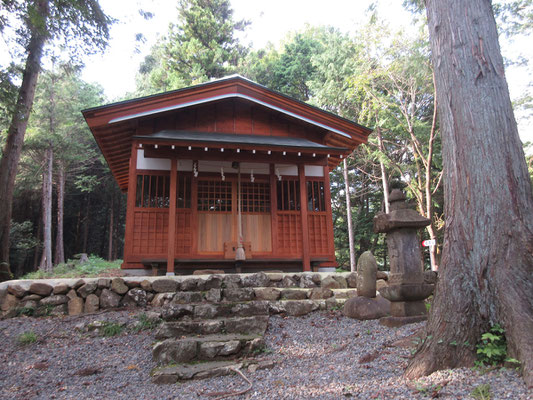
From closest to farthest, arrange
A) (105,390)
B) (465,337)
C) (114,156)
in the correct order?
(465,337) < (105,390) < (114,156)

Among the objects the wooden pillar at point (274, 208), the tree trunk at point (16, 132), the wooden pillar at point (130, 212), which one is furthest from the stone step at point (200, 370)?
the tree trunk at point (16, 132)

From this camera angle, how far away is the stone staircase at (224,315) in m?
4.10

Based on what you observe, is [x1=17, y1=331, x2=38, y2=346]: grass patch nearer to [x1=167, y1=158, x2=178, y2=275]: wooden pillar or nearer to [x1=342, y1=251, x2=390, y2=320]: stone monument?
[x1=167, y1=158, x2=178, y2=275]: wooden pillar

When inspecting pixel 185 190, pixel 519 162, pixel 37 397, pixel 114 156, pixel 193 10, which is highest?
pixel 193 10

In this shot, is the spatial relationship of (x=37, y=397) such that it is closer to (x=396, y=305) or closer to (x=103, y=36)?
(x=396, y=305)

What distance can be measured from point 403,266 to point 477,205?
1.99 m

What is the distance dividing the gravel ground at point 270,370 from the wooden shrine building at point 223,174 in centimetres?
248

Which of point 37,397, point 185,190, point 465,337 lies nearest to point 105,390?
point 37,397

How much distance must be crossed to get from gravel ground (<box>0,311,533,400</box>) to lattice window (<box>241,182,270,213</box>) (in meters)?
3.69

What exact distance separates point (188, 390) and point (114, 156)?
8.15m

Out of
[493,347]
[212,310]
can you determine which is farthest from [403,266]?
[212,310]

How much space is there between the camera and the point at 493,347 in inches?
108

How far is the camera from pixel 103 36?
9.38m

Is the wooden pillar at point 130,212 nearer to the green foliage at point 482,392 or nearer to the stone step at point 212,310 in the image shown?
the stone step at point 212,310
